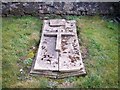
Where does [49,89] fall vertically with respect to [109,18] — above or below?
below

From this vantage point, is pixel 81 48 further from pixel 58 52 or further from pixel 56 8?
pixel 56 8

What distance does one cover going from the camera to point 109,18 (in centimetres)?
707

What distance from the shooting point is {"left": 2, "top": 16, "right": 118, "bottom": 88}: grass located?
4.76m

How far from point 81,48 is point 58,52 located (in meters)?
0.58

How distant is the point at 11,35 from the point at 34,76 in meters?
1.63

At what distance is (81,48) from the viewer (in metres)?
5.77

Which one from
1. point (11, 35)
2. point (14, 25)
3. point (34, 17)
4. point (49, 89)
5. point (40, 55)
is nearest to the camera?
point (49, 89)

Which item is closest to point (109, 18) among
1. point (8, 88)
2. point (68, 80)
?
point (68, 80)

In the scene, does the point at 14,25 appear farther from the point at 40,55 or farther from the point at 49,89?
the point at 49,89

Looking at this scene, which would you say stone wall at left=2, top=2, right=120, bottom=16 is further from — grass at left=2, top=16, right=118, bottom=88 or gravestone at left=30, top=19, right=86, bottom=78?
gravestone at left=30, top=19, right=86, bottom=78

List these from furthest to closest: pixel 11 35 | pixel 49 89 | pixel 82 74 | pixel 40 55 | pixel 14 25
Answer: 1. pixel 14 25
2. pixel 11 35
3. pixel 40 55
4. pixel 82 74
5. pixel 49 89

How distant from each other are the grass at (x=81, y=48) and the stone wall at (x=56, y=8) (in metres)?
0.19

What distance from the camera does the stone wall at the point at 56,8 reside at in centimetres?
713

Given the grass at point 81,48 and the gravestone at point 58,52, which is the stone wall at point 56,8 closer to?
the grass at point 81,48
